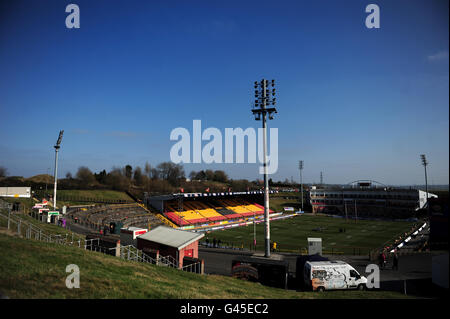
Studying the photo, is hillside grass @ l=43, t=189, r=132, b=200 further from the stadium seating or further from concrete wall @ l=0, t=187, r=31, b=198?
the stadium seating

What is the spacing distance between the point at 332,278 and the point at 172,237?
1258cm

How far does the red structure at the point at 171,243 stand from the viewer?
20.0 m

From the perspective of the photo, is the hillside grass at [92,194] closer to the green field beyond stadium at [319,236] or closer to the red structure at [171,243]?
the green field beyond stadium at [319,236]

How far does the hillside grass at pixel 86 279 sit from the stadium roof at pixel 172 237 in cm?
531

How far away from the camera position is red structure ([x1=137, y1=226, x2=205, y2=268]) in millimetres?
20014

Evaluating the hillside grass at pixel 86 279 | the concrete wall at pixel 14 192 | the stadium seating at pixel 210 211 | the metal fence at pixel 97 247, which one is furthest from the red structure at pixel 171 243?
the concrete wall at pixel 14 192

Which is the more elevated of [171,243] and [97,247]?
[171,243]

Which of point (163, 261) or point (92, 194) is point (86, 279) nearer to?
point (163, 261)

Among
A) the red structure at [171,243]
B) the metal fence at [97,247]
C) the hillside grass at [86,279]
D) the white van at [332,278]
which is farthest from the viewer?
the red structure at [171,243]

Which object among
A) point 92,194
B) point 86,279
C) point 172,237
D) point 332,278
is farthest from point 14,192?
point 332,278

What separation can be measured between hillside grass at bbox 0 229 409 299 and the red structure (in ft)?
16.3

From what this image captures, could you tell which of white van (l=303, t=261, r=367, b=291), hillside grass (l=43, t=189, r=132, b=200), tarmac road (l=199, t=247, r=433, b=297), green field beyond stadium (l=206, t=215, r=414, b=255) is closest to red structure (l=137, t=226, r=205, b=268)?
tarmac road (l=199, t=247, r=433, b=297)

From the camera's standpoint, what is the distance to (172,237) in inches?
856
